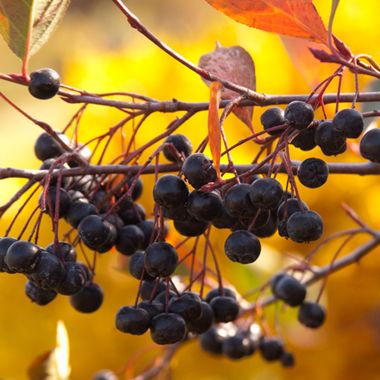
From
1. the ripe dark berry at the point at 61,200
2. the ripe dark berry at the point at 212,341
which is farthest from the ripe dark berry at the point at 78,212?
the ripe dark berry at the point at 212,341

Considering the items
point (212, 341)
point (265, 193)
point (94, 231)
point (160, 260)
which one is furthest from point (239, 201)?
point (212, 341)

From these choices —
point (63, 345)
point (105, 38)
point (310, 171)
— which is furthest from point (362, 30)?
point (105, 38)

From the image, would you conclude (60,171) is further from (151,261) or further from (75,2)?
(75,2)

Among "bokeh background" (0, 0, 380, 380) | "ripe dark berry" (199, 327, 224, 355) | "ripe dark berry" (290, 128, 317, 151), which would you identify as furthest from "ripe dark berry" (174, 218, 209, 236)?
"bokeh background" (0, 0, 380, 380)

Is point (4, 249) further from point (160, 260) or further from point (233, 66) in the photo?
point (233, 66)

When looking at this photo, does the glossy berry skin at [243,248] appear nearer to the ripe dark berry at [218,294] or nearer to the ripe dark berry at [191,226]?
the ripe dark berry at [191,226]

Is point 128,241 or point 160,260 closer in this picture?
point 160,260

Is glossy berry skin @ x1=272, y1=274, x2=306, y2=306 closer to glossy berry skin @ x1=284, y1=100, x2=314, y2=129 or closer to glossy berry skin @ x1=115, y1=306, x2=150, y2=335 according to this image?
glossy berry skin @ x1=115, y1=306, x2=150, y2=335
